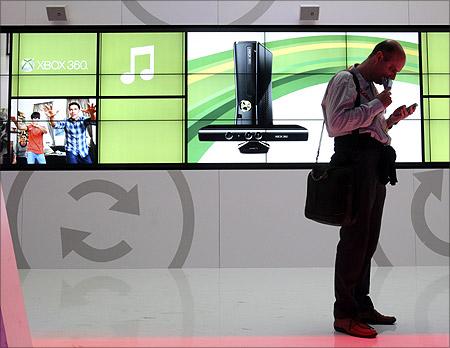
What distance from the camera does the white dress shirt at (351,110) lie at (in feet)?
6.74

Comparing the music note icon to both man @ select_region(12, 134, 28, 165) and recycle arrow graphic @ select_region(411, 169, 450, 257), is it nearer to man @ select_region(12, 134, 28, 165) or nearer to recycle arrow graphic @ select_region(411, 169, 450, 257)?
man @ select_region(12, 134, 28, 165)

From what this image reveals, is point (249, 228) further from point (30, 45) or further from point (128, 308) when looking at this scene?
point (30, 45)

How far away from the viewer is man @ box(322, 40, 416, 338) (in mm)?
2082

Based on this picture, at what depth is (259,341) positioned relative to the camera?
2.01m

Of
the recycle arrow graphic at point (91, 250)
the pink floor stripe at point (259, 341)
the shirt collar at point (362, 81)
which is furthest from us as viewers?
the recycle arrow graphic at point (91, 250)

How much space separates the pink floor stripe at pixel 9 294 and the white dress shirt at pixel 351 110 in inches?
51.0

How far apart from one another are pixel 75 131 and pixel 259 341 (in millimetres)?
3501

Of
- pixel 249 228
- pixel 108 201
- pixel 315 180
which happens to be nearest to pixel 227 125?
pixel 249 228

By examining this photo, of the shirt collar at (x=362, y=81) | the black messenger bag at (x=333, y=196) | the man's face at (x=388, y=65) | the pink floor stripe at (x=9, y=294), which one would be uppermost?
the man's face at (x=388, y=65)

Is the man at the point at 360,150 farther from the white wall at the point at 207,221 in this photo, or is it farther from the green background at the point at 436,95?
the green background at the point at 436,95

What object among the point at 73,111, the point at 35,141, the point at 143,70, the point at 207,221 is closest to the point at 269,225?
the point at 207,221

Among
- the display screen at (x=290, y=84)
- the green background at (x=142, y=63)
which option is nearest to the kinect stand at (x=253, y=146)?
the display screen at (x=290, y=84)

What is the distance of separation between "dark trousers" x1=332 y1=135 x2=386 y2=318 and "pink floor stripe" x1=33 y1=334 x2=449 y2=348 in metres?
0.16

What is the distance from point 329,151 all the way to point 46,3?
2.95 m
